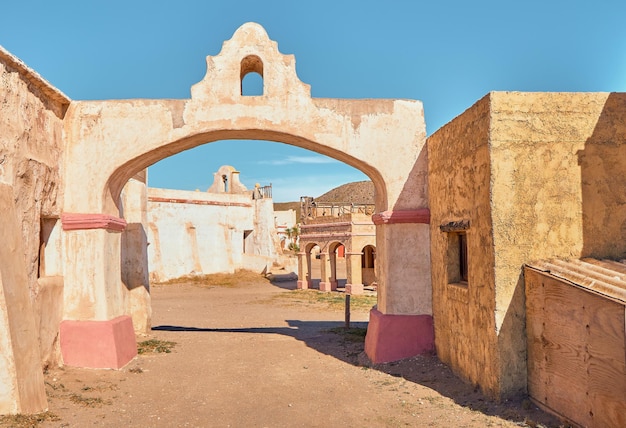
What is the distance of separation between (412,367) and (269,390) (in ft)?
7.45

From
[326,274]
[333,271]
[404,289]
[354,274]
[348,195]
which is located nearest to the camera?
[404,289]

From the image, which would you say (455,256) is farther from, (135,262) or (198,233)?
(198,233)

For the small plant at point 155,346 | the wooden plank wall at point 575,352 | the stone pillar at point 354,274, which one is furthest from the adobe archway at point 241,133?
the stone pillar at point 354,274

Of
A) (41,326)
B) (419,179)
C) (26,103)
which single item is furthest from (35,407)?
(419,179)

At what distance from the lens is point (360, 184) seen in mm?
80500

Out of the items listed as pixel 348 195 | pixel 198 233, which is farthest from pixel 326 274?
pixel 348 195

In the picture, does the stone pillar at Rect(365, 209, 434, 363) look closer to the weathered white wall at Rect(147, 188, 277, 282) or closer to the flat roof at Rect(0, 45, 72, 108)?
the flat roof at Rect(0, 45, 72, 108)

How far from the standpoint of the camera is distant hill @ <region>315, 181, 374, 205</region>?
74.8 metres

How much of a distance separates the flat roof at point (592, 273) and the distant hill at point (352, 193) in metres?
66.3

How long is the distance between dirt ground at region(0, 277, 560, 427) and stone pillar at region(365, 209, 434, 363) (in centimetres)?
37

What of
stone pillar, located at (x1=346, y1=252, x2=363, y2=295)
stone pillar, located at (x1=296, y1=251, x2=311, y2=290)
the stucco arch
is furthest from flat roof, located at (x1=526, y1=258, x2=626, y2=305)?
stone pillar, located at (x1=296, y1=251, x2=311, y2=290)

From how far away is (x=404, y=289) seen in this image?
9.00 meters

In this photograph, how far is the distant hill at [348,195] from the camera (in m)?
74.9

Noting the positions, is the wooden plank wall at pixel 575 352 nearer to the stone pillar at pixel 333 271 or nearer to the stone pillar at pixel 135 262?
the stone pillar at pixel 135 262
